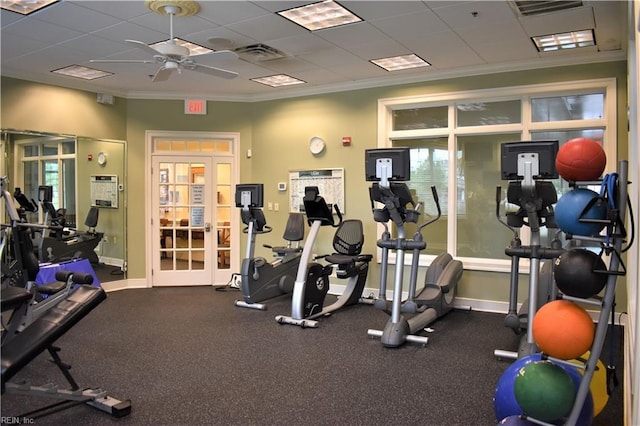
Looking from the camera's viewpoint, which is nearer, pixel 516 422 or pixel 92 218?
pixel 516 422

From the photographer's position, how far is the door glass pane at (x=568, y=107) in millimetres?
5500

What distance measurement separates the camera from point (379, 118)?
21.8 ft

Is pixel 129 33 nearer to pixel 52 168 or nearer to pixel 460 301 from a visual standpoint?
pixel 52 168

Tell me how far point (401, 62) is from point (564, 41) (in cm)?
179

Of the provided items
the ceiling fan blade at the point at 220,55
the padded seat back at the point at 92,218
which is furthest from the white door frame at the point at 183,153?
the ceiling fan blade at the point at 220,55

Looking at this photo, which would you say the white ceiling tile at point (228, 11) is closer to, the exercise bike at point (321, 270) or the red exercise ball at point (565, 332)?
the exercise bike at point (321, 270)

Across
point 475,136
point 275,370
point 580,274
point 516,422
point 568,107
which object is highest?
point 568,107

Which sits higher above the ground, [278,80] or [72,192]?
[278,80]

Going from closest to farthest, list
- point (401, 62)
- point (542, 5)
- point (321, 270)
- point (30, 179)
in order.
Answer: point (542, 5)
point (321, 270)
point (401, 62)
point (30, 179)

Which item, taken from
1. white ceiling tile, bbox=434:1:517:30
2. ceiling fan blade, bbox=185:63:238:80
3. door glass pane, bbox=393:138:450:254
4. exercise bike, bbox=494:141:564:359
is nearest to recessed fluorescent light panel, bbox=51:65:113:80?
ceiling fan blade, bbox=185:63:238:80

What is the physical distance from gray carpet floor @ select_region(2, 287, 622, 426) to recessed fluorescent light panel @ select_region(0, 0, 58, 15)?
304 centimetres

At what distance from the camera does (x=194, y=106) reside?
749 centimetres

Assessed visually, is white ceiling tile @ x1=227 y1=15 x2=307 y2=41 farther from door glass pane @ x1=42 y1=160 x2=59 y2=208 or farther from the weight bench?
door glass pane @ x1=42 y1=160 x2=59 y2=208

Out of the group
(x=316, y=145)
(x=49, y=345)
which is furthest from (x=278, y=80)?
(x=49, y=345)
